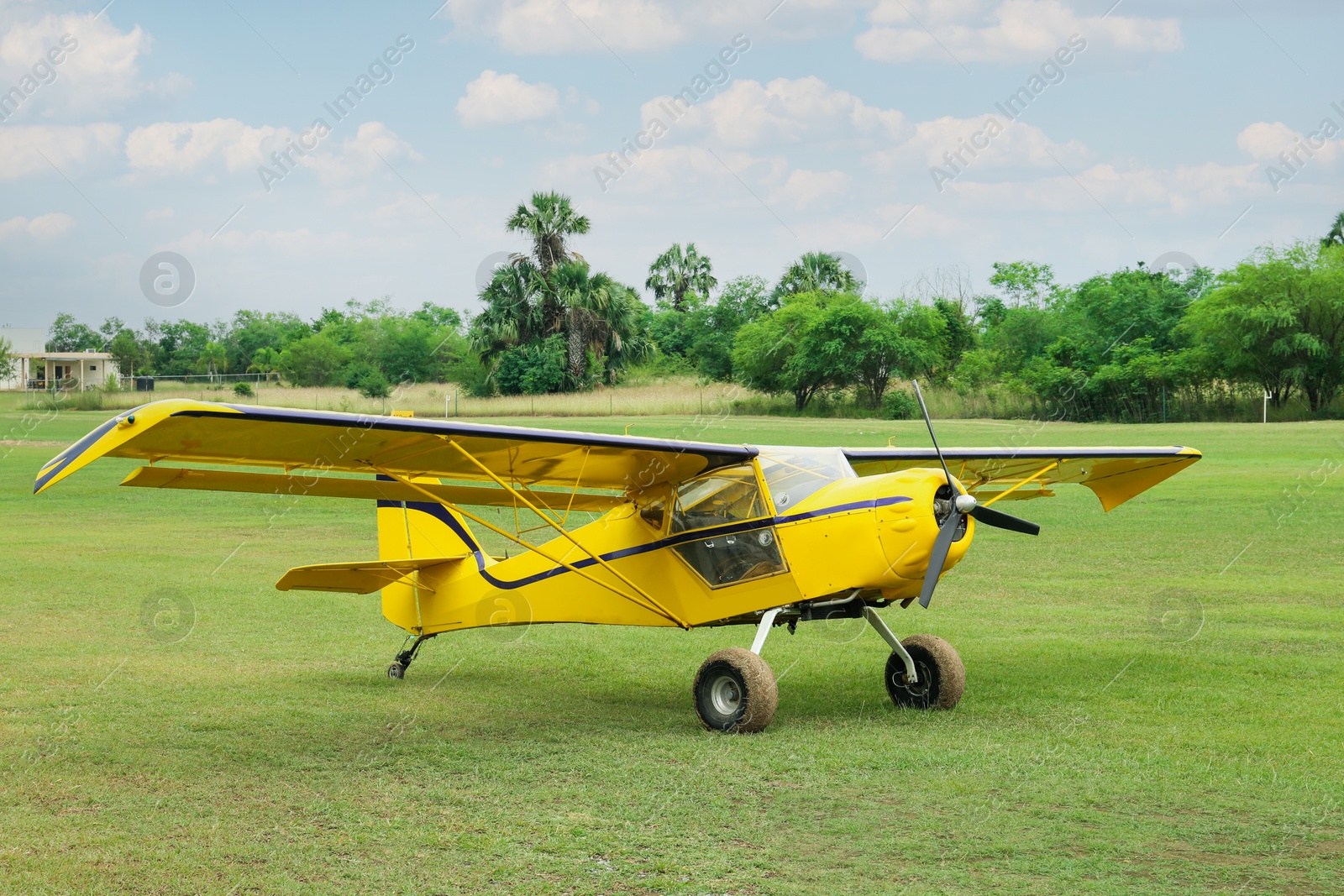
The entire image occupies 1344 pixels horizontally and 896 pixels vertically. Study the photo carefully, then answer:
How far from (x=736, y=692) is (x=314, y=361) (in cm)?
7349

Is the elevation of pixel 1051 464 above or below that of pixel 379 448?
below

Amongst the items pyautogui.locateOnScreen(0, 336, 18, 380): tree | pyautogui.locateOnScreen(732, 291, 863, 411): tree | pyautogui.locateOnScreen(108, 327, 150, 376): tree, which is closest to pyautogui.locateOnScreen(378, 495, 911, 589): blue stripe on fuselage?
pyautogui.locateOnScreen(732, 291, 863, 411): tree

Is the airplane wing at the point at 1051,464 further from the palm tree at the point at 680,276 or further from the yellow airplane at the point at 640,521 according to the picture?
the palm tree at the point at 680,276

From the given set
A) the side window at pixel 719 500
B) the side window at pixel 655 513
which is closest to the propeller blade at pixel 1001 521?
the side window at pixel 719 500

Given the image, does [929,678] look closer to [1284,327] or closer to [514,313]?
[1284,327]

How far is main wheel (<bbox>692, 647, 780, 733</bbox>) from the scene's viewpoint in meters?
8.30

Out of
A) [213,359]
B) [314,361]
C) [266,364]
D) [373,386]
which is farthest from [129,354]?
[373,386]

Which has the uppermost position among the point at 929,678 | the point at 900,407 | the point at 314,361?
the point at 314,361

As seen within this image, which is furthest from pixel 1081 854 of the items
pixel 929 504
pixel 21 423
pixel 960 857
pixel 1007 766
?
pixel 21 423

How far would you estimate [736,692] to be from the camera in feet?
28.0

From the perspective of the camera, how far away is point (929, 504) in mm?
7973

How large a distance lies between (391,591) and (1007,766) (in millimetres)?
5810

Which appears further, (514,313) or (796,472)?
(514,313)

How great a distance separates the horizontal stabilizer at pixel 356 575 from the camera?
29.9ft
